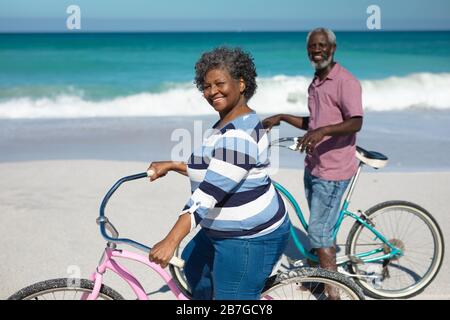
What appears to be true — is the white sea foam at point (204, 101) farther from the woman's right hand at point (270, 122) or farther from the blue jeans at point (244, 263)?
the blue jeans at point (244, 263)

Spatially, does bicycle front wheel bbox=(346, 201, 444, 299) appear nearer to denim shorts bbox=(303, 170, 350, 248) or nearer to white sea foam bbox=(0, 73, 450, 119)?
denim shorts bbox=(303, 170, 350, 248)

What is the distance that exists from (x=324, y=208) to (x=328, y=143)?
41 cm

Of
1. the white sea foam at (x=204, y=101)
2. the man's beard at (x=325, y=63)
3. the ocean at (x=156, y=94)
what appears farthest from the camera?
the white sea foam at (x=204, y=101)

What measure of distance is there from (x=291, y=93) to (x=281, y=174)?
12.2 meters

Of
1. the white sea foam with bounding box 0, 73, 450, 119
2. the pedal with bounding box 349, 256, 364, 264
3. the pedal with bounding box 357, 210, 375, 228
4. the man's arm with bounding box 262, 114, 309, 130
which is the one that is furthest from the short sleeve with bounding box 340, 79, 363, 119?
the white sea foam with bounding box 0, 73, 450, 119

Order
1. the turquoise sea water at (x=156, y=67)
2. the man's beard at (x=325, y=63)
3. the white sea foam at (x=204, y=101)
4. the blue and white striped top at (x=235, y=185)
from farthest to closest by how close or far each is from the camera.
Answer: the turquoise sea water at (x=156, y=67), the white sea foam at (x=204, y=101), the man's beard at (x=325, y=63), the blue and white striped top at (x=235, y=185)

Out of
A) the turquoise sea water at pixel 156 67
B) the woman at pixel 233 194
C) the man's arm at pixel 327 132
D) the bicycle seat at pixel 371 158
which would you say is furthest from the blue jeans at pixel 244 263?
the turquoise sea water at pixel 156 67

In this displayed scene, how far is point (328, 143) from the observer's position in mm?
3467

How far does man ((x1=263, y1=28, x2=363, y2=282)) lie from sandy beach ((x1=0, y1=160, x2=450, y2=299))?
1017 mm

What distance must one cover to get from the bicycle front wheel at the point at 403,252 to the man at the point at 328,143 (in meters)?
0.37

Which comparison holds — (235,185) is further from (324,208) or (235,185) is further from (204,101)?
(204,101)

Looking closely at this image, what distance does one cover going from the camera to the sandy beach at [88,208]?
4.38 meters

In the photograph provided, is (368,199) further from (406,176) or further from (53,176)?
(53,176)

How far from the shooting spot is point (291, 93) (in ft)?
61.5
